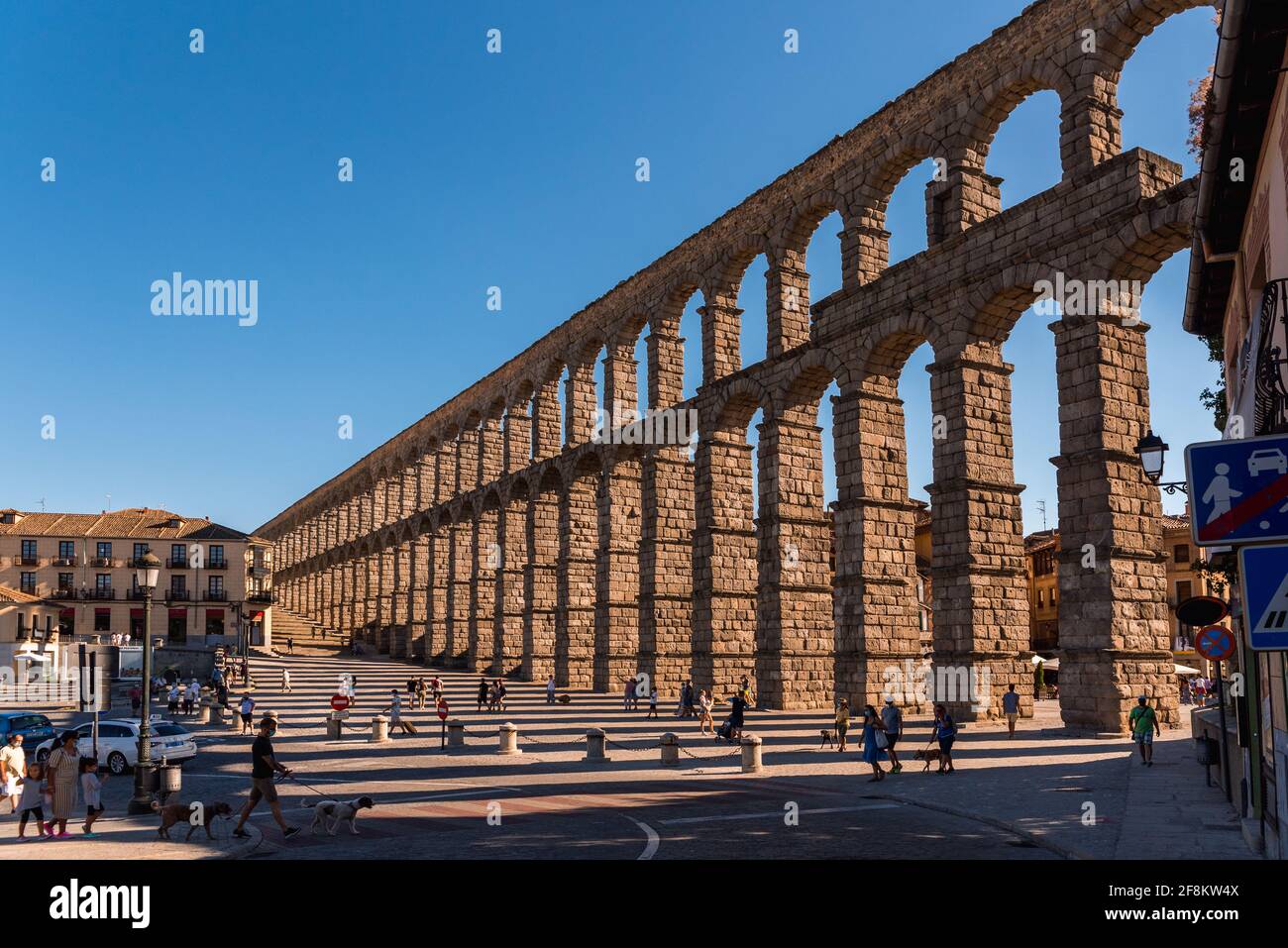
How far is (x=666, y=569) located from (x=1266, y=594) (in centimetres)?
3725

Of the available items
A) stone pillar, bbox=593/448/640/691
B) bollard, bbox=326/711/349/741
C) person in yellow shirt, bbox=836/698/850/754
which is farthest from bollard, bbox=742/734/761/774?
stone pillar, bbox=593/448/640/691

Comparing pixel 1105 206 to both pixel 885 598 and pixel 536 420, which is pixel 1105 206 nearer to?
pixel 885 598

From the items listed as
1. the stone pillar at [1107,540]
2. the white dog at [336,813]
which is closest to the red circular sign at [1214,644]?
the white dog at [336,813]

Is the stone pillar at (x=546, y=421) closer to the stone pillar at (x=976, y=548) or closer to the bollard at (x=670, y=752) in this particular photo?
the stone pillar at (x=976, y=548)

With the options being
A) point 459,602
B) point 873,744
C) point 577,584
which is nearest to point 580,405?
point 577,584

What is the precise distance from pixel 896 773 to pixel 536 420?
38764mm

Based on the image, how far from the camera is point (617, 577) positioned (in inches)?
1773

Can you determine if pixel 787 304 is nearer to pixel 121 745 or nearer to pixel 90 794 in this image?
pixel 121 745

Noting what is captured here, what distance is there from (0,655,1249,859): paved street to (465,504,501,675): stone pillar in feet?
99.2

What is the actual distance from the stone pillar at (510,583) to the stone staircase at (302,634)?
2718 cm

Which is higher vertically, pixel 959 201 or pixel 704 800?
pixel 959 201

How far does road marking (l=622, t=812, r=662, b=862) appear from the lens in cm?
1161

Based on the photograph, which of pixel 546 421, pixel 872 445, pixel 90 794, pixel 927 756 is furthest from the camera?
pixel 546 421
